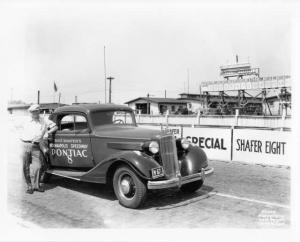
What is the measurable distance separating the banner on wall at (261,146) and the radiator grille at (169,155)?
4.51 metres

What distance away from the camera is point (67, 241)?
460cm

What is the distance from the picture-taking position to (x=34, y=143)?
652 cm

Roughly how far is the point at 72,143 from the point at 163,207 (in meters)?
2.24

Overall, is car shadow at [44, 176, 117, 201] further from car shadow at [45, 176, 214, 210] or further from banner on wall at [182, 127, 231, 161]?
banner on wall at [182, 127, 231, 161]

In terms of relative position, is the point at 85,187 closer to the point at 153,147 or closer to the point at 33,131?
the point at 33,131

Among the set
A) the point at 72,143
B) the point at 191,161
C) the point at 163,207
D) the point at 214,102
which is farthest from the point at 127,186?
the point at 214,102

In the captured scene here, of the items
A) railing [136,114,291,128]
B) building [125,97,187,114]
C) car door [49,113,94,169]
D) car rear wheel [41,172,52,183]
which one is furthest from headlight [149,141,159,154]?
building [125,97,187,114]

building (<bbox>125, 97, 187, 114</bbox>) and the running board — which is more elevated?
building (<bbox>125, 97, 187, 114</bbox>)

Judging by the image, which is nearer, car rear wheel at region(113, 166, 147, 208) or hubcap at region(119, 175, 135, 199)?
car rear wheel at region(113, 166, 147, 208)

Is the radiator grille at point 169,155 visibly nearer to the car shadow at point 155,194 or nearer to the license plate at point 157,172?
the license plate at point 157,172

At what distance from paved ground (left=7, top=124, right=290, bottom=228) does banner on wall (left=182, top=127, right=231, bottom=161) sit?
9.10ft

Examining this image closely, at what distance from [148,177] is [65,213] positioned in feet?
4.65

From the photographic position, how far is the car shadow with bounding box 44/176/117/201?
6410mm

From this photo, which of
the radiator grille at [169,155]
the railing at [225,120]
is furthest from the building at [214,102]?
the radiator grille at [169,155]
